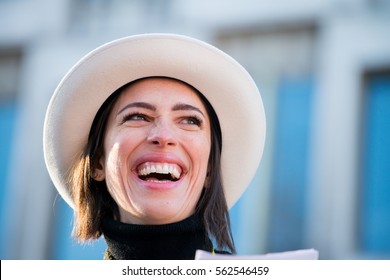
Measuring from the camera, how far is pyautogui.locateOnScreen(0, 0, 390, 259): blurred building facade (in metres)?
6.00

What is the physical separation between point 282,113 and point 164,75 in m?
4.44

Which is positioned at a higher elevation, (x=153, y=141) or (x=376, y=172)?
(x=376, y=172)

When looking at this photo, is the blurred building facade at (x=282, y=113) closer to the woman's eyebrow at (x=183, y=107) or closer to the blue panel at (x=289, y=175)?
the blue panel at (x=289, y=175)

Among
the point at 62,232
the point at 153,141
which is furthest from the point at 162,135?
the point at 62,232

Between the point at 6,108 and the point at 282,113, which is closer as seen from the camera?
the point at 282,113

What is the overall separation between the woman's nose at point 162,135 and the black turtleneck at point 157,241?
170 mm

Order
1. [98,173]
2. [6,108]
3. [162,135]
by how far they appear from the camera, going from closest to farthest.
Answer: [162,135], [98,173], [6,108]

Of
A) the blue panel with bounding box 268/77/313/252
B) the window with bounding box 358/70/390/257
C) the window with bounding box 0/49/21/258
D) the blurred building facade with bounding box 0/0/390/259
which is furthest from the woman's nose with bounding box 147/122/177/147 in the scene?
the window with bounding box 0/49/21/258

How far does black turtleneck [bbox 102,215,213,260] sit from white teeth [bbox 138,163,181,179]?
0.10 m

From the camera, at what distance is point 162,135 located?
1.83m

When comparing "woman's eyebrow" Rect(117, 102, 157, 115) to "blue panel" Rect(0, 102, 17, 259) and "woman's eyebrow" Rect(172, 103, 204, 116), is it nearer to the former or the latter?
"woman's eyebrow" Rect(172, 103, 204, 116)

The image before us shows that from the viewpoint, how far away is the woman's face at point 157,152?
1.84 metres

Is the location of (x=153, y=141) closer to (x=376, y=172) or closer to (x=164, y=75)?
(x=164, y=75)
